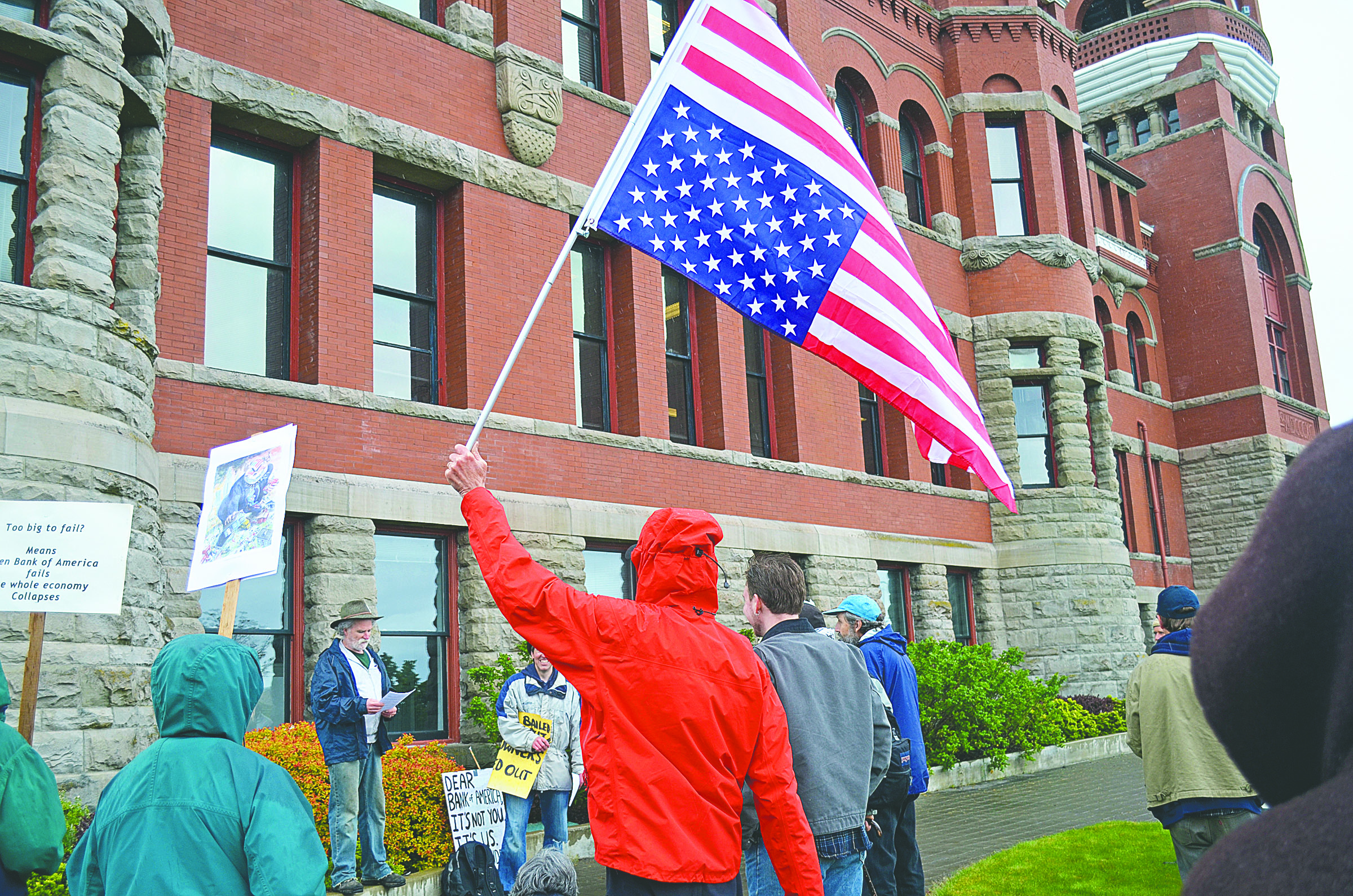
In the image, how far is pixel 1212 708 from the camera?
1.13 m

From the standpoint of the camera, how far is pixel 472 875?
7961 mm

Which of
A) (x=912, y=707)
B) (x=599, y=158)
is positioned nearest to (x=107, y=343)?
(x=912, y=707)

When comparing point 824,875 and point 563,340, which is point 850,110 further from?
point 824,875

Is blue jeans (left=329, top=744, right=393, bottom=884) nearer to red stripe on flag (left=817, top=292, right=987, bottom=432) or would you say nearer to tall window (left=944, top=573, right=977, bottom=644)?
red stripe on flag (left=817, top=292, right=987, bottom=432)

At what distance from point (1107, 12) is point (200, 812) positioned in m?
38.9

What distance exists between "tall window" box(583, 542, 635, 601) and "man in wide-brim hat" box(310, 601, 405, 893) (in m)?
5.40

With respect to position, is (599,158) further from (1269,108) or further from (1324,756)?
(1269,108)

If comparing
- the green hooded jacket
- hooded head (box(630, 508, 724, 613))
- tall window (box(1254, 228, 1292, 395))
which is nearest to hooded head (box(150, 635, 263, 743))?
the green hooded jacket

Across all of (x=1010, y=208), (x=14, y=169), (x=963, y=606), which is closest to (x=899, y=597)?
(x=963, y=606)

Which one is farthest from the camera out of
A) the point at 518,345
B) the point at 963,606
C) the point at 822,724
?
the point at 963,606

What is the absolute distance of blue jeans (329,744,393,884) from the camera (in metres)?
8.07

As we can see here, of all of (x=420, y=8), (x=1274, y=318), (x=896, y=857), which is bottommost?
(x=896, y=857)

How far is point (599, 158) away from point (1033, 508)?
11911mm

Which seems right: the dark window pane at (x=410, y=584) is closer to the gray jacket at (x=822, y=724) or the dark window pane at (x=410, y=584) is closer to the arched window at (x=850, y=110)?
the gray jacket at (x=822, y=724)
